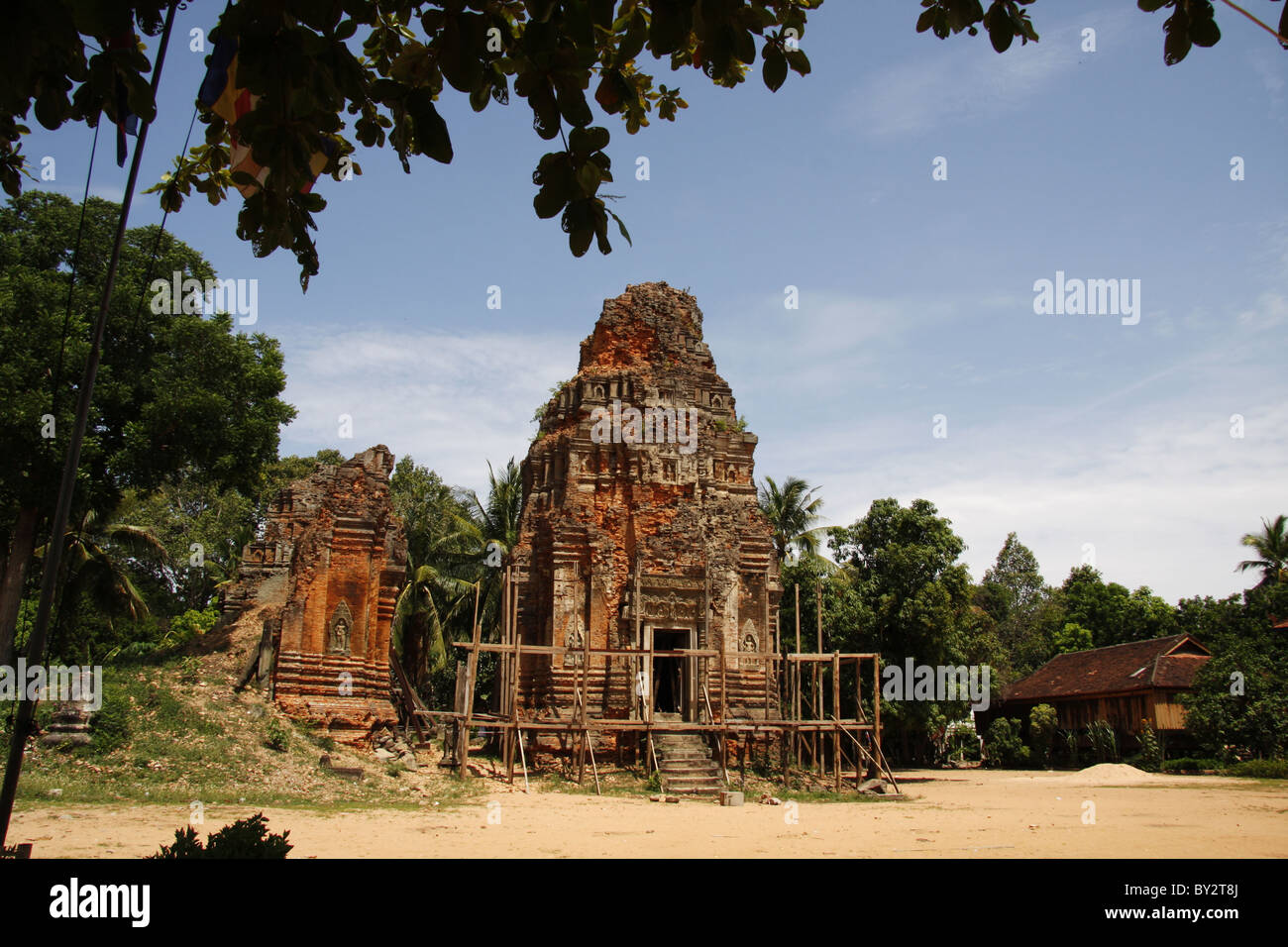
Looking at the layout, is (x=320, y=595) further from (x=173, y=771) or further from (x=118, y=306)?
(x=118, y=306)

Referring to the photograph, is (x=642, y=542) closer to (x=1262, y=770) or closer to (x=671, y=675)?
(x=671, y=675)

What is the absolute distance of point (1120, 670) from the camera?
35.8m

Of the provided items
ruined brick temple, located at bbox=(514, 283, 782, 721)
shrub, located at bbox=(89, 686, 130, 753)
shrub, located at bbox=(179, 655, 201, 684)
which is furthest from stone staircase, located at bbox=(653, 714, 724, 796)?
shrub, located at bbox=(89, 686, 130, 753)

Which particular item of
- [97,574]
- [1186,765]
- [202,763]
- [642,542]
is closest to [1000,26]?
[202,763]

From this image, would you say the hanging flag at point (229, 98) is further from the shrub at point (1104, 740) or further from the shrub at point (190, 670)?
the shrub at point (1104, 740)

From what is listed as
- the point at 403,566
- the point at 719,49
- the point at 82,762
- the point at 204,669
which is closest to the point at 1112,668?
the point at 403,566

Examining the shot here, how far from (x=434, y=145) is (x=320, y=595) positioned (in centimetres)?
1607

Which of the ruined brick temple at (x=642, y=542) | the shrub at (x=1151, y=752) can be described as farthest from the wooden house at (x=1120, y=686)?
the ruined brick temple at (x=642, y=542)

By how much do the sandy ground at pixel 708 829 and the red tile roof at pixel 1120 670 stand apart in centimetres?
1552

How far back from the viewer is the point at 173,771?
538 inches

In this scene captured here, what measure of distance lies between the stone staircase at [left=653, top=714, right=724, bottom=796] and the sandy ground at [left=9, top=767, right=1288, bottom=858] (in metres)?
0.92

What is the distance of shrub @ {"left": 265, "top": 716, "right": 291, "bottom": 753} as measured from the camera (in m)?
15.2

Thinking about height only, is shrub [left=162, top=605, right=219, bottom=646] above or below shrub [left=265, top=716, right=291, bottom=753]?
above

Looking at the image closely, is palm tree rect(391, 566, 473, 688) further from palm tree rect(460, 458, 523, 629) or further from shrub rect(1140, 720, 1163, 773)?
shrub rect(1140, 720, 1163, 773)
